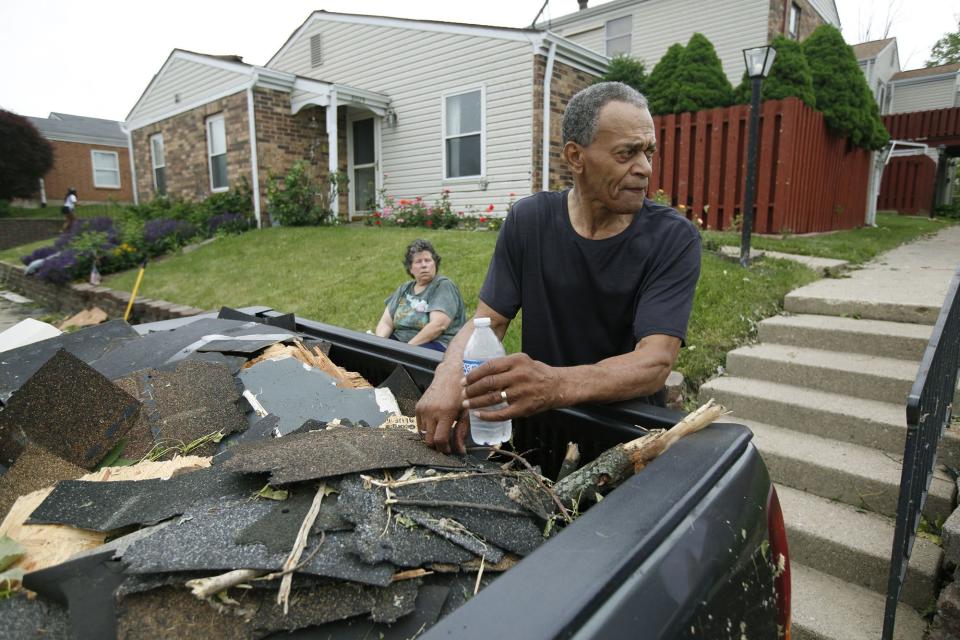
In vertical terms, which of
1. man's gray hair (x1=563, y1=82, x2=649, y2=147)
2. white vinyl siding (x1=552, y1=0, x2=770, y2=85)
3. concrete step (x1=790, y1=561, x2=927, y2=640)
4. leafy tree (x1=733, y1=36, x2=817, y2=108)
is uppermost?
white vinyl siding (x1=552, y1=0, x2=770, y2=85)

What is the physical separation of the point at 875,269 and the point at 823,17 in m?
14.5

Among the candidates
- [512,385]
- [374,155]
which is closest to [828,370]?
[512,385]

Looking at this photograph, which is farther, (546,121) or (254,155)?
(254,155)

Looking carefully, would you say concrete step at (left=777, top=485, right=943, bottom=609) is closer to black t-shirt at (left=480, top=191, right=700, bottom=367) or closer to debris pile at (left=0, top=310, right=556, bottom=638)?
black t-shirt at (left=480, top=191, right=700, bottom=367)

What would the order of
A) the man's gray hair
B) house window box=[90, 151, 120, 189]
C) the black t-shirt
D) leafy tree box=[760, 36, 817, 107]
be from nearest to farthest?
the black t-shirt < the man's gray hair < leafy tree box=[760, 36, 817, 107] < house window box=[90, 151, 120, 189]

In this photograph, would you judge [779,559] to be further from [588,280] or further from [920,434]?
[920,434]

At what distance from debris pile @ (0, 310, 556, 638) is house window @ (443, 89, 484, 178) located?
10.3 metres

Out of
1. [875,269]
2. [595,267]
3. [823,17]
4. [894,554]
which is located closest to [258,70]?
[875,269]

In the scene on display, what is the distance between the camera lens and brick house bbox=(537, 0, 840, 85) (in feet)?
45.6

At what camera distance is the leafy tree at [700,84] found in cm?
984

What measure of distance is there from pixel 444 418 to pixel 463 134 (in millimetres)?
11182

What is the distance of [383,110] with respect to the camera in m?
13.2

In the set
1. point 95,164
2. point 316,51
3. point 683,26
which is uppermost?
point 683,26

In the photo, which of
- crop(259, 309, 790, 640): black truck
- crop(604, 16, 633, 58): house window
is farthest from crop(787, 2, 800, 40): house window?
crop(259, 309, 790, 640): black truck
